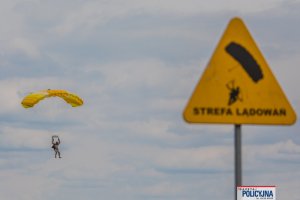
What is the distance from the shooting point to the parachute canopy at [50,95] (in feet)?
206

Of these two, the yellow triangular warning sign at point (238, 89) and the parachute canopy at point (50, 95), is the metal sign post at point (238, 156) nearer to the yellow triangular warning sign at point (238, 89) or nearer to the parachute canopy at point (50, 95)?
the yellow triangular warning sign at point (238, 89)

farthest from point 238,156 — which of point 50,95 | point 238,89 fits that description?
point 50,95

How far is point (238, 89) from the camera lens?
44.8 feet

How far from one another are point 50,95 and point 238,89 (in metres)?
51.8

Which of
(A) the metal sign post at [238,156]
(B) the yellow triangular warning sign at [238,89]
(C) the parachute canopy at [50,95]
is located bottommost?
(A) the metal sign post at [238,156]

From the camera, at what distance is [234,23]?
13.8 metres

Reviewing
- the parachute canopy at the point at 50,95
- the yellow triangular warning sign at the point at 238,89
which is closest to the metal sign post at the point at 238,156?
the yellow triangular warning sign at the point at 238,89

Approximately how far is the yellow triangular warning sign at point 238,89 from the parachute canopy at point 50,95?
49392 millimetres

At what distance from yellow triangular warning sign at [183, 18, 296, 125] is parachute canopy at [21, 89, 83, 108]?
49392mm

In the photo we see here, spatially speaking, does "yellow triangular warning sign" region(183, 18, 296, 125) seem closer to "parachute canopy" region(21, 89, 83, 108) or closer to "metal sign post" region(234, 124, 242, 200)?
"metal sign post" region(234, 124, 242, 200)

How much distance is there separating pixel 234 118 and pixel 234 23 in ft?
4.77

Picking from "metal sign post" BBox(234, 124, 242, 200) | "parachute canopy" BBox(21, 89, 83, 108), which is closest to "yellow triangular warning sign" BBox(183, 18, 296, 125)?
"metal sign post" BBox(234, 124, 242, 200)

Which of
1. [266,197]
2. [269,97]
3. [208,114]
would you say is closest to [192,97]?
[208,114]

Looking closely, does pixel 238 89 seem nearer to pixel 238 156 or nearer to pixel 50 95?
pixel 238 156
